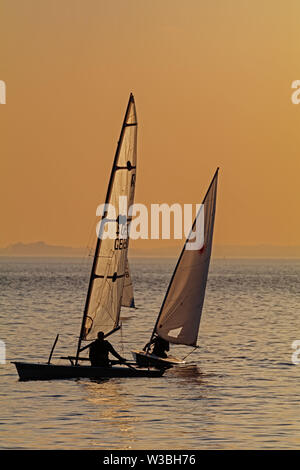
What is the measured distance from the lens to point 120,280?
4225cm

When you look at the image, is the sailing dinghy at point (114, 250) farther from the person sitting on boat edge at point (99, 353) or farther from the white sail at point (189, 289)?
the white sail at point (189, 289)

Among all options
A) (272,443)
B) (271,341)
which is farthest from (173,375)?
(271,341)

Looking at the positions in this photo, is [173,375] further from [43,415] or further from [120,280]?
[43,415]

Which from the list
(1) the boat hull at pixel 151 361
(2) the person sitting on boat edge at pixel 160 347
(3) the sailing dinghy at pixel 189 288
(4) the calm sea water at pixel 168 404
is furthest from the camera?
(3) the sailing dinghy at pixel 189 288

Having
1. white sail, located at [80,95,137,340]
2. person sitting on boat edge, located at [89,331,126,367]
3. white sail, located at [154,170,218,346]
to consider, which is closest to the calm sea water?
person sitting on boat edge, located at [89,331,126,367]

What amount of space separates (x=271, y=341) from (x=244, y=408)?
1124 inches

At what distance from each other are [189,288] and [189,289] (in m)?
0.04

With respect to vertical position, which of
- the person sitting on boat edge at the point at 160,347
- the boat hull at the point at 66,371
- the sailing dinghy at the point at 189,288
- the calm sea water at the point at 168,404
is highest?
the sailing dinghy at the point at 189,288

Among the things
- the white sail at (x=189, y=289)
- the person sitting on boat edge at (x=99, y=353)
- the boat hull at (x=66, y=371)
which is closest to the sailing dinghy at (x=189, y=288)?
the white sail at (x=189, y=289)

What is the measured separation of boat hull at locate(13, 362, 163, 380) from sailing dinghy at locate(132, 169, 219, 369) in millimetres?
5678

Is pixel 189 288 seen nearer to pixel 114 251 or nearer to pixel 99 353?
pixel 114 251

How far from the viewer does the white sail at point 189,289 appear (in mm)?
44500

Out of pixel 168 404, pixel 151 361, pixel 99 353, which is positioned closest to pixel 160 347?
pixel 151 361

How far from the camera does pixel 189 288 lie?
1779 inches
